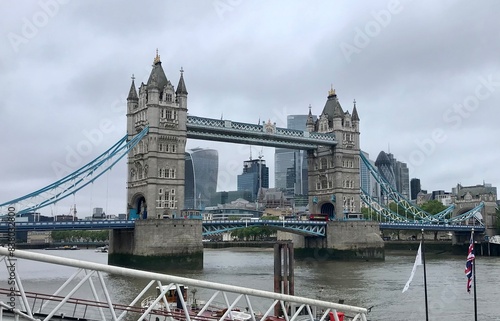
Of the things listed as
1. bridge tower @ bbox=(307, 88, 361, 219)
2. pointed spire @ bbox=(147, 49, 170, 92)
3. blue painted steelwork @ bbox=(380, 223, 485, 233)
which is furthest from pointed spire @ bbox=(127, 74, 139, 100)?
blue painted steelwork @ bbox=(380, 223, 485, 233)

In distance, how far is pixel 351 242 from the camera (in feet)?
263

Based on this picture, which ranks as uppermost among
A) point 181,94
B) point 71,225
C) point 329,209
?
point 181,94

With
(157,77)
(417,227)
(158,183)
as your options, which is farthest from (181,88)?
Answer: (417,227)

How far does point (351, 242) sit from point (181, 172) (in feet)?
91.7

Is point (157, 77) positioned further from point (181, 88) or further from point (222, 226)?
point (222, 226)

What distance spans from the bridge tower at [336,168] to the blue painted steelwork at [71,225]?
33.7 m

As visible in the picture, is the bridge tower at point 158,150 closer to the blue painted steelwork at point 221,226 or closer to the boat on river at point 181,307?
the blue painted steelwork at point 221,226

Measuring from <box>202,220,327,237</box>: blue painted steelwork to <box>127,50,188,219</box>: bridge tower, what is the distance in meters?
4.96

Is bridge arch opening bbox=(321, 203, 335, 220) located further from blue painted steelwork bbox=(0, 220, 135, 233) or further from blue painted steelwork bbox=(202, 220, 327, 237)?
blue painted steelwork bbox=(0, 220, 135, 233)

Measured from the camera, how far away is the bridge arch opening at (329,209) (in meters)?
86.4

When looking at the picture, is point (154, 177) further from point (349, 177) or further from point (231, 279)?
point (349, 177)

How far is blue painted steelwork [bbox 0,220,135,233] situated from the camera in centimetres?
5488

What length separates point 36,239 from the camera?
174000mm

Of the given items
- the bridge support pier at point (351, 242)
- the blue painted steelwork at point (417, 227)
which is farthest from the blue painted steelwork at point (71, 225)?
the blue painted steelwork at point (417, 227)
